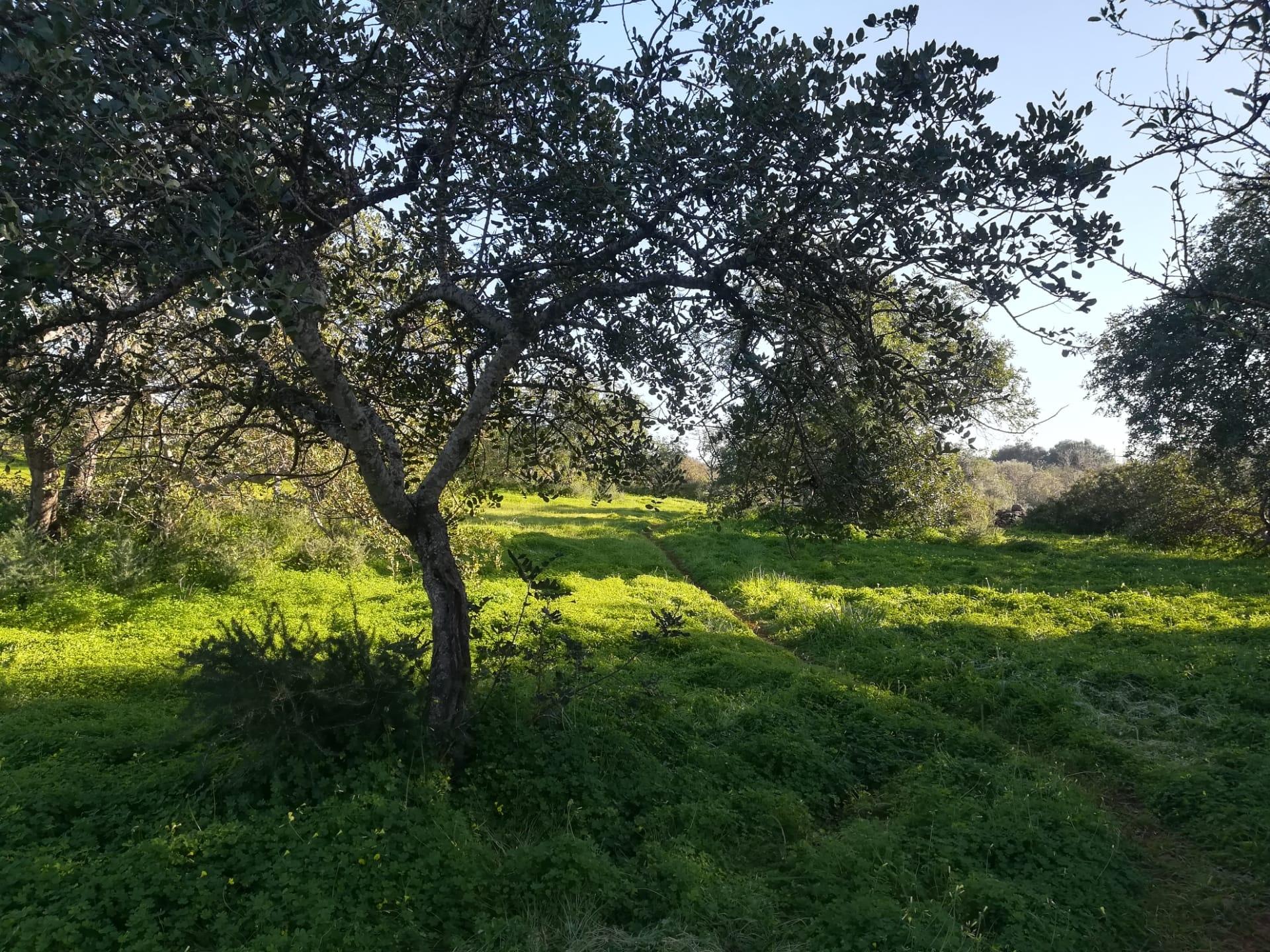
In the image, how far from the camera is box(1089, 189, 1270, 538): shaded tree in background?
8.79 metres

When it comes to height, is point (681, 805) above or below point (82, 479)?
below

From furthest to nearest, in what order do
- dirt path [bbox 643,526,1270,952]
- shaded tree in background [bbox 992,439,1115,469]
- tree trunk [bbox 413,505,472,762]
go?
shaded tree in background [bbox 992,439,1115,469], tree trunk [bbox 413,505,472,762], dirt path [bbox 643,526,1270,952]

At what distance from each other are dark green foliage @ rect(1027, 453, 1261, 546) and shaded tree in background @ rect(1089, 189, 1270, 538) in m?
3.90

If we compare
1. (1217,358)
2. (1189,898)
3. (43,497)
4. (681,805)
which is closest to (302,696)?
(681,805)

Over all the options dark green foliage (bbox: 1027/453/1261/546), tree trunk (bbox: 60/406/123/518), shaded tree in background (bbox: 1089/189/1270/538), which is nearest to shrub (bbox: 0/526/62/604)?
tree trunk (bbox: 60/406/123/518)

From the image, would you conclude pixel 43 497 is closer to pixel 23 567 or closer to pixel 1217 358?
pixel 23 567

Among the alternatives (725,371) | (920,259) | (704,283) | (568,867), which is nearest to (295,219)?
(704,283)

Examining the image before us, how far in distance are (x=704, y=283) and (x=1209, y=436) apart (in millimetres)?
12148

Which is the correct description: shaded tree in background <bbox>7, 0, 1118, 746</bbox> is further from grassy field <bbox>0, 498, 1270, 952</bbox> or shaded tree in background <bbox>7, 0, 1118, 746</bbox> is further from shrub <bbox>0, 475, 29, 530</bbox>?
shrub <bbox>0, 475, 29, 530</bbox>

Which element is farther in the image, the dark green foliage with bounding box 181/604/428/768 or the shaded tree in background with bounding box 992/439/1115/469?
the shaded tree in background with bounding box 992/439/1115/469

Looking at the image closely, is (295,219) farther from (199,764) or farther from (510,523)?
(510,523)

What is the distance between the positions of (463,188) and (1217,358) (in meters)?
11.5

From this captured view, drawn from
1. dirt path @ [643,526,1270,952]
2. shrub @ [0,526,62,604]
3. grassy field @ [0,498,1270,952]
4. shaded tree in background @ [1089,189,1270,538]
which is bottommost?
dirt path @ [643,526,1270,952]

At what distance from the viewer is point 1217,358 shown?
35.6 ft
